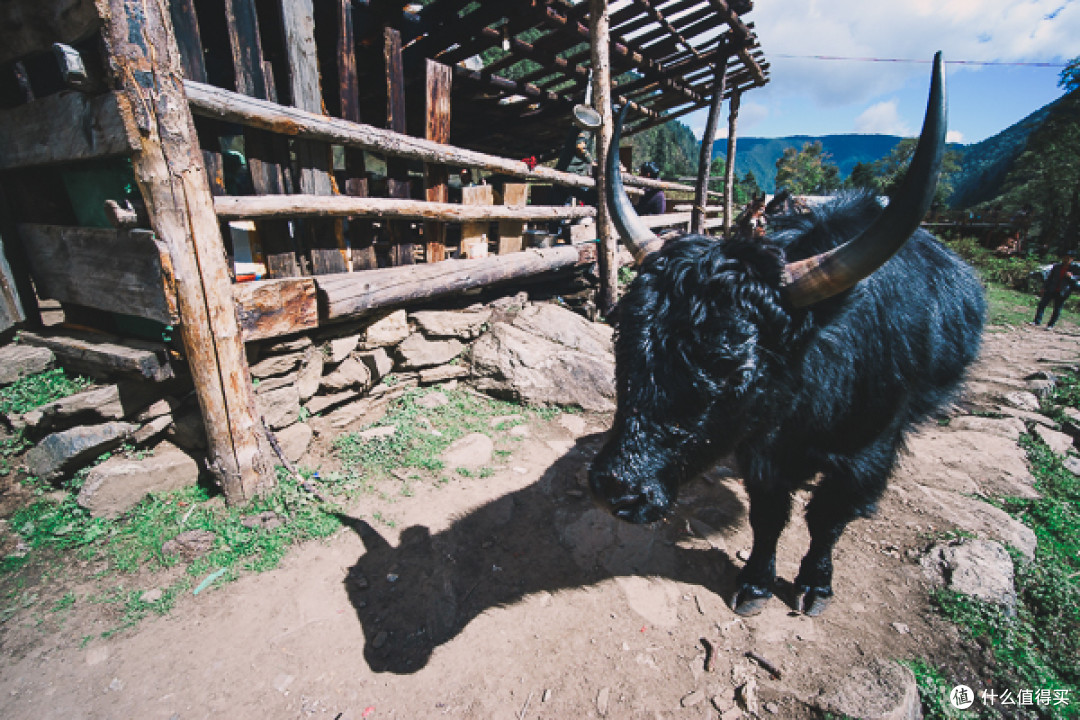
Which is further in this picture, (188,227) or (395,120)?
(395,120)

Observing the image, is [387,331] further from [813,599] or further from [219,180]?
[813,599]

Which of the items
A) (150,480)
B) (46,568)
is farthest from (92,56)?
(46,568)

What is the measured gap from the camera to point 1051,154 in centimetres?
2475

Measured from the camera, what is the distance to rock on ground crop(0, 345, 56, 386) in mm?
2982

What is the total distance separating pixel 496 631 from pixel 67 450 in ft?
9.74

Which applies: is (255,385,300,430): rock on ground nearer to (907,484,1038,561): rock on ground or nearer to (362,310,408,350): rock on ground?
(362,310,408,350): rock on ground

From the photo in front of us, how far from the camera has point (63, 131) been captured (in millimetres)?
2850

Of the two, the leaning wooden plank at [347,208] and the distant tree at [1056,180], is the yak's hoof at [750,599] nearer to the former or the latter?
the leaning wooden plank at [347,208]

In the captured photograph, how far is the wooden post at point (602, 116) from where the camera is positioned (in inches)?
206

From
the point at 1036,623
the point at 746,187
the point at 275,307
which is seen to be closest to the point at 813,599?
the point at 1036,623

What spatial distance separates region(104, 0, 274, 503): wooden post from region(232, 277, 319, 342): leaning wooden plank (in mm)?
245

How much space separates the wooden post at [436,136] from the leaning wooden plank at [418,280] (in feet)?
1.07

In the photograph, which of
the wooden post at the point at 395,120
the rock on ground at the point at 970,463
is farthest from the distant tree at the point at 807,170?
the wooden post at the point at 395,120

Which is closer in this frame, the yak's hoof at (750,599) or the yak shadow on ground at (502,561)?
the yak shadow on ground at (502,561)
